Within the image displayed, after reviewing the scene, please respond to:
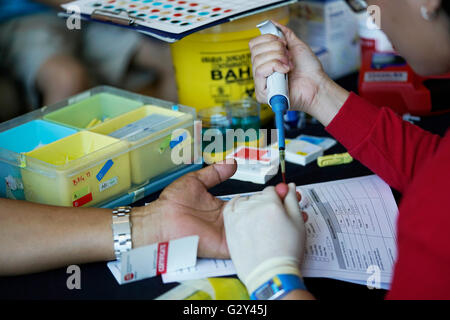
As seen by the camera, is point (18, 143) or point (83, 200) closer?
point (83, 200)

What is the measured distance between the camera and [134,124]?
1153mm

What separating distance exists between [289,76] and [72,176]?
54 centimetres

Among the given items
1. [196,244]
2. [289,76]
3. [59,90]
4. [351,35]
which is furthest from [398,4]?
[59,90]

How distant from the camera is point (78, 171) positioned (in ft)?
3.21

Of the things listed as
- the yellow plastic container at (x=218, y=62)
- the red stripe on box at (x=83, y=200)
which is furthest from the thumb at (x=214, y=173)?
the yellow plastic container at (x=218, y=62)

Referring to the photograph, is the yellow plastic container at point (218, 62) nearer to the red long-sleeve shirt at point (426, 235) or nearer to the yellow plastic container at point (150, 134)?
the yellow plastic container at point (150, 134)

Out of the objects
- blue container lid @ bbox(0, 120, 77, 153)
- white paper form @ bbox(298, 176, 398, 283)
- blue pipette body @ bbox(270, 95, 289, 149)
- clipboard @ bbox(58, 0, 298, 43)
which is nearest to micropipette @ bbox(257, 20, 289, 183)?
blue pipette body @ bbox(270, 95, 289, 149)

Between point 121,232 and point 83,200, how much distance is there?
15cm

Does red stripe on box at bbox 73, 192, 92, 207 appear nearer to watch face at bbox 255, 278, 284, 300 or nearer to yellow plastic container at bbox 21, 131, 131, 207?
yellow plastic container at bbox 21, 131, 131, 207

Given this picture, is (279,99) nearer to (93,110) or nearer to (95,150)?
(95,150)

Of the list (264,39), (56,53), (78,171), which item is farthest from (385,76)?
(56,53)

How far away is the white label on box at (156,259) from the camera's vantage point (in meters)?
0.83

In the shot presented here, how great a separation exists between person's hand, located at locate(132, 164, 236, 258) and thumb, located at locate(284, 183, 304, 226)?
12cm
